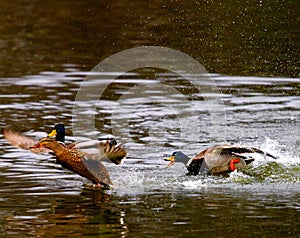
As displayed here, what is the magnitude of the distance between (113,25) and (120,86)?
5.48m

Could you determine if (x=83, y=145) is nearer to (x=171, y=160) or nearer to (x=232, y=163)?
(x=171, y=160)

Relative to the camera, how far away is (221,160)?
9.99 metres

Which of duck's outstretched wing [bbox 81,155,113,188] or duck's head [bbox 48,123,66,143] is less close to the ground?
duck's head [bbox 48,123,66,143]

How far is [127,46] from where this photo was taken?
17.8 m

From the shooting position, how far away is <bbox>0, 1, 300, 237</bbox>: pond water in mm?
8320

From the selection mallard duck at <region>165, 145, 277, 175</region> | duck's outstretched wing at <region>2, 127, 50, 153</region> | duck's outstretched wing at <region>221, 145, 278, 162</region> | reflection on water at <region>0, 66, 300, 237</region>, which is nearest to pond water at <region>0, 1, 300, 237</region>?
reflection on water at <region>0, 66, 300, 237</region>

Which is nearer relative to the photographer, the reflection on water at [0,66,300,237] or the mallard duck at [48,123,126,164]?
the reflection on water at [0,66,300,237]

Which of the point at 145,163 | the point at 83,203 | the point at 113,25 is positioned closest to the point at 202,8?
the point at 113,25

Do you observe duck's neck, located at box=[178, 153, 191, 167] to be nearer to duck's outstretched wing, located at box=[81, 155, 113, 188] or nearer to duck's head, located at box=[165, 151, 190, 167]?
duck's head, located at box=[165, 151, 190, 167]

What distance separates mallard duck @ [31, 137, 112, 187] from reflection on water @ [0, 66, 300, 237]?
0.45ft

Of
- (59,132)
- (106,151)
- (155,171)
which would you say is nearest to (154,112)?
(155,171)

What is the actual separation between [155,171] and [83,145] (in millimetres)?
931

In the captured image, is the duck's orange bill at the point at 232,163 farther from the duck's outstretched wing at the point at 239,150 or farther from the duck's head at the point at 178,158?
the duck's head at the point at 178,158

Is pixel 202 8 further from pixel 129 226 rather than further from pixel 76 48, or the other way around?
pixel 129 226
